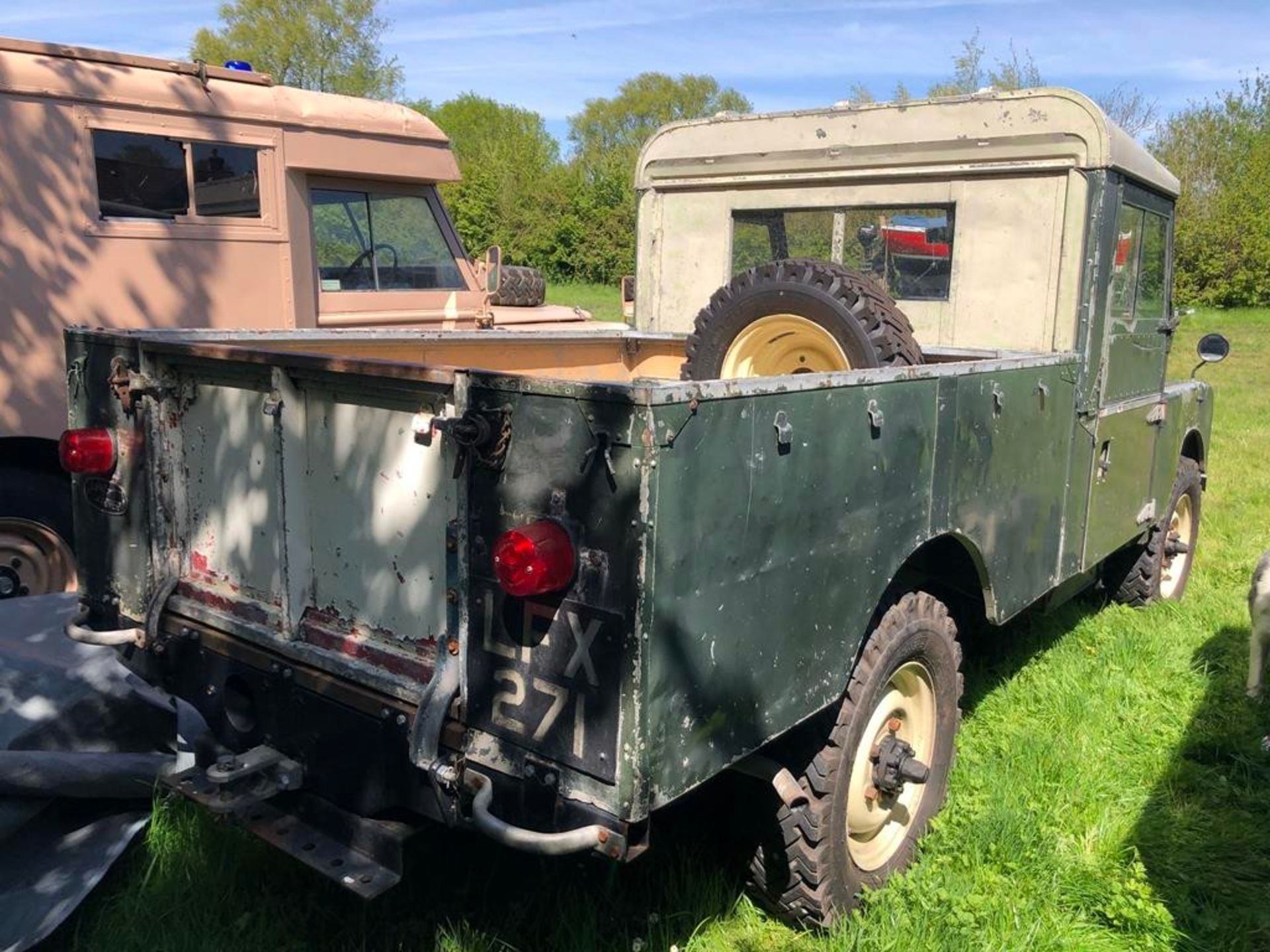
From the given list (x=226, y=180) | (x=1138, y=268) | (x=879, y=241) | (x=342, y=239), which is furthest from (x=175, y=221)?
(x=1138, y=268)

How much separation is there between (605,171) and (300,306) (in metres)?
36.8

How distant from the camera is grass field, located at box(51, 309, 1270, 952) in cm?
294

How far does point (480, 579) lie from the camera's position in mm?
2260

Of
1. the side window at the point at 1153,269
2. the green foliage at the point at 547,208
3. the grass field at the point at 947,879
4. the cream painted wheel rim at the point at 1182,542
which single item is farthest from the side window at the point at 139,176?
the green foliage at the point at 547,208

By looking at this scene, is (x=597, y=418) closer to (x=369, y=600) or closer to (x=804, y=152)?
(x=369, y=600)

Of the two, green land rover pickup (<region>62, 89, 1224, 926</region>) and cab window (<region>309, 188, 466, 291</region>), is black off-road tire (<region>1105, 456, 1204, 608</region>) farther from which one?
cab window (<region>309, 188, 466, 291</region>)

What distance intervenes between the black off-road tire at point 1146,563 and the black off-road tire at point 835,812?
9.81ft

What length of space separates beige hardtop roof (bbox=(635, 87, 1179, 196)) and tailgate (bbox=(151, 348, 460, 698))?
111 inches

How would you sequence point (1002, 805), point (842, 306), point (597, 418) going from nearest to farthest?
point (597, 418) → point (842, 306) → point (1002, 805)

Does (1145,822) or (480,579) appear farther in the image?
(1145,822)

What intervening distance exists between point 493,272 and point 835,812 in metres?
5.27

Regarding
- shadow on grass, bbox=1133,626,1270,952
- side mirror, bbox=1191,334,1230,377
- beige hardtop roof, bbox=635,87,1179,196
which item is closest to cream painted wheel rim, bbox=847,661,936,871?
shadow on grass, bbox=1133,626,1270,952

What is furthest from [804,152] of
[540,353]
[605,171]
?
[605,171]

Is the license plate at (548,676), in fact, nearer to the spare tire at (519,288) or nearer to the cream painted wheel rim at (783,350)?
the cream painted wheel rim at (783,350)
